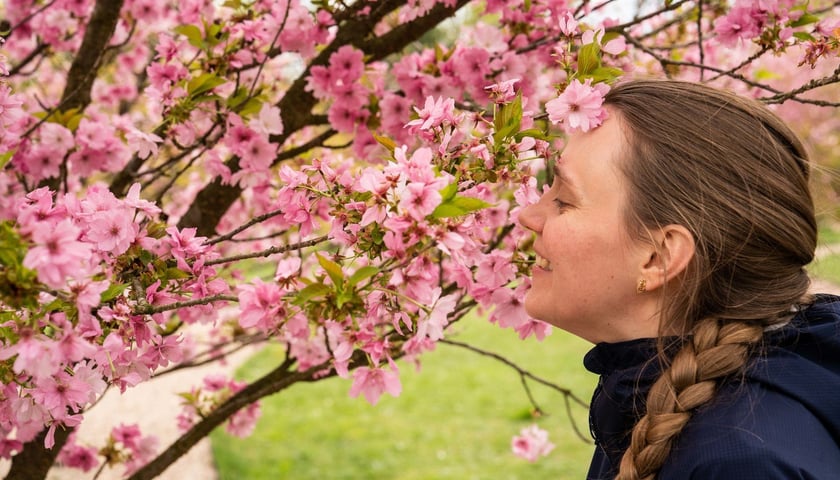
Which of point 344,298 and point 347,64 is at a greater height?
point 347,64

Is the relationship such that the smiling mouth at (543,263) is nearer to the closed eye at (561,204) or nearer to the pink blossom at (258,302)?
the closed eye at (561,204)

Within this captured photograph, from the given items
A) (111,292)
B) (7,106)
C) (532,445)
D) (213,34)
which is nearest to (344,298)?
(111,292)

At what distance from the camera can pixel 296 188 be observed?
1375 mm

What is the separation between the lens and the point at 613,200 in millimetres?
1372

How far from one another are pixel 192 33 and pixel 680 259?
4.49 ft

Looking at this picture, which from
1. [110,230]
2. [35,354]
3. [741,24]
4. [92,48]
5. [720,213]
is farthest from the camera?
[92,48]

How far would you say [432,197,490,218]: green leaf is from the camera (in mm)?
1052

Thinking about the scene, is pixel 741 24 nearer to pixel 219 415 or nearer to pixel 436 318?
pixel 436 318

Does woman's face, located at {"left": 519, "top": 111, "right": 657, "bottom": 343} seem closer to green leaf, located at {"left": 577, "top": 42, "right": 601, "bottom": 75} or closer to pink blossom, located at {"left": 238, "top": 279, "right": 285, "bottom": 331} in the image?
green leaf, located at {"left": 577, "top": 42, "right": 601, "bottom": 75}

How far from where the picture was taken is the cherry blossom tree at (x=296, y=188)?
1094 millimetres

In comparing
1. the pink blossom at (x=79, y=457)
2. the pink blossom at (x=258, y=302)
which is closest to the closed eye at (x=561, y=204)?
the pink blossom at (x=258, y=302)

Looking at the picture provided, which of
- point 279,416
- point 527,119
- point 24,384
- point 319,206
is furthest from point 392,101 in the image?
point 279,416

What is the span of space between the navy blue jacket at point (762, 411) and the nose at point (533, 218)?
0.26 m

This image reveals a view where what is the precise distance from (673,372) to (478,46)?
4.01 ft
